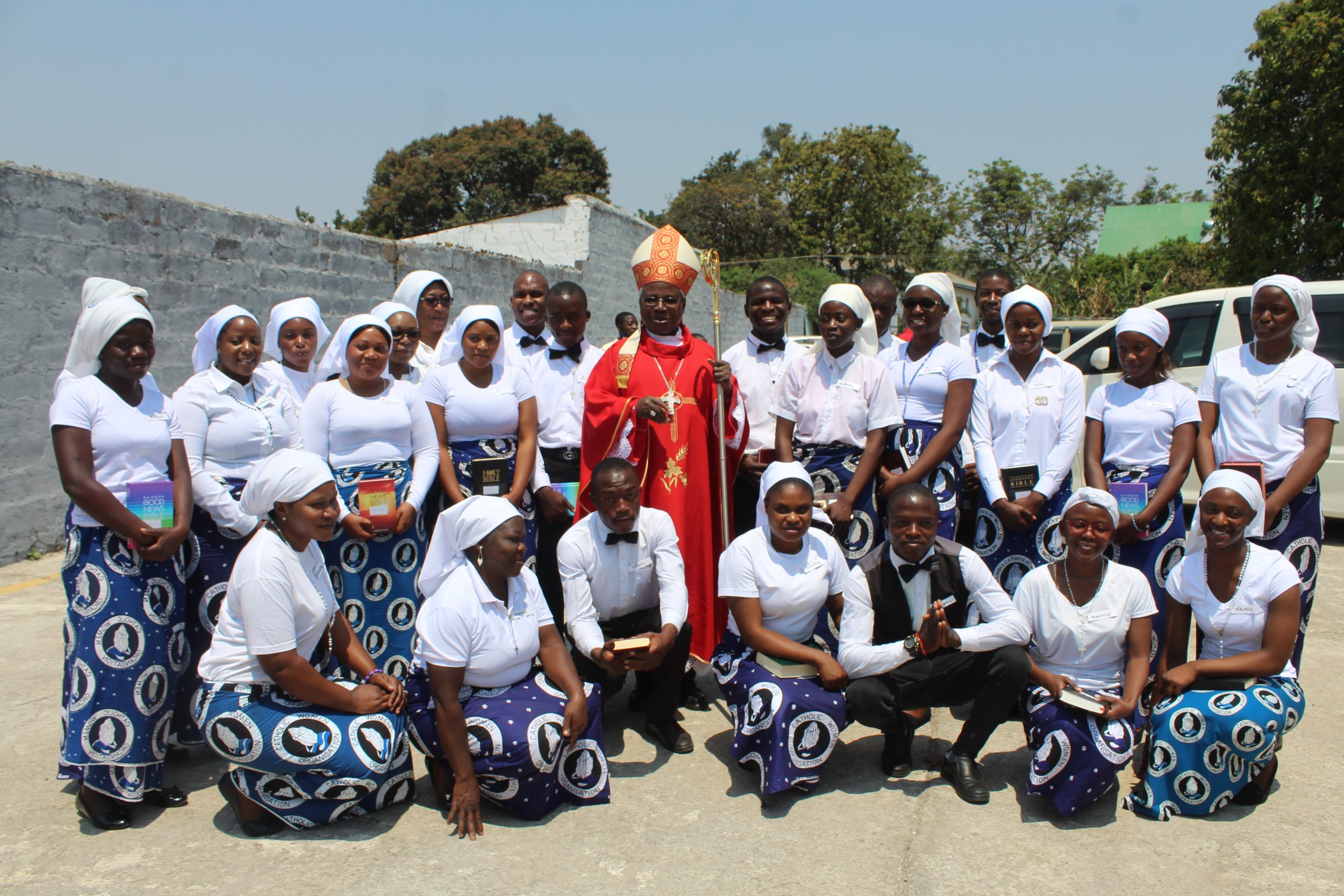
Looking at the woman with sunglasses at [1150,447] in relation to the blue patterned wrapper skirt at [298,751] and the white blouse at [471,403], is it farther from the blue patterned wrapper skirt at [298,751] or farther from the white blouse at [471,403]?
the blue patterned wrapper skirt at [298,751]

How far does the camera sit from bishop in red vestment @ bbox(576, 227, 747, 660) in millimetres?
4723

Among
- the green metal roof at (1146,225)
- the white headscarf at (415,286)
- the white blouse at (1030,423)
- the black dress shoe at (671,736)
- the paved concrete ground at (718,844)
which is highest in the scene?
the green metal roof at (1146,225)

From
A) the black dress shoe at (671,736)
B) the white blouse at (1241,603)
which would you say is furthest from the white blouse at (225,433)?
the white blouse at (1241,603)

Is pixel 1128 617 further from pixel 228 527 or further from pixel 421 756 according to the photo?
pixel 228 527

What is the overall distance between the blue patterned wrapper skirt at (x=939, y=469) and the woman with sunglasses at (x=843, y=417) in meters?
0.15

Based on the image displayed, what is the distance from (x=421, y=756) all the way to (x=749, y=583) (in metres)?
1.53

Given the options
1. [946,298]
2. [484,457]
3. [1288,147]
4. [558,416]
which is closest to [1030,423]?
[946,298]

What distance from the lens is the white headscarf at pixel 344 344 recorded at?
423cm

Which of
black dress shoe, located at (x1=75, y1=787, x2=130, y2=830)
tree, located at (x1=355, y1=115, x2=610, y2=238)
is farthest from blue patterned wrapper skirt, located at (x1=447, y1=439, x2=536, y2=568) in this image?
tree, located at (x1=355, y1=115, x2=610, y2=238)

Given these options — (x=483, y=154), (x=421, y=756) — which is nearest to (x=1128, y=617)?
(x=421, y=756)

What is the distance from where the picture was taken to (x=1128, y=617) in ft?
11.9

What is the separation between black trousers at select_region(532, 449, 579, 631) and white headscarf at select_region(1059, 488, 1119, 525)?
2.32m

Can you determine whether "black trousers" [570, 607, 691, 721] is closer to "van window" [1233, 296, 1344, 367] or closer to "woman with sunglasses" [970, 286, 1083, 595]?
"woman with sunglasses" [970, 286, 1083, 595]

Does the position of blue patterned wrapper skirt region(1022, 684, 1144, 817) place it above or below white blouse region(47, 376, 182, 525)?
below
